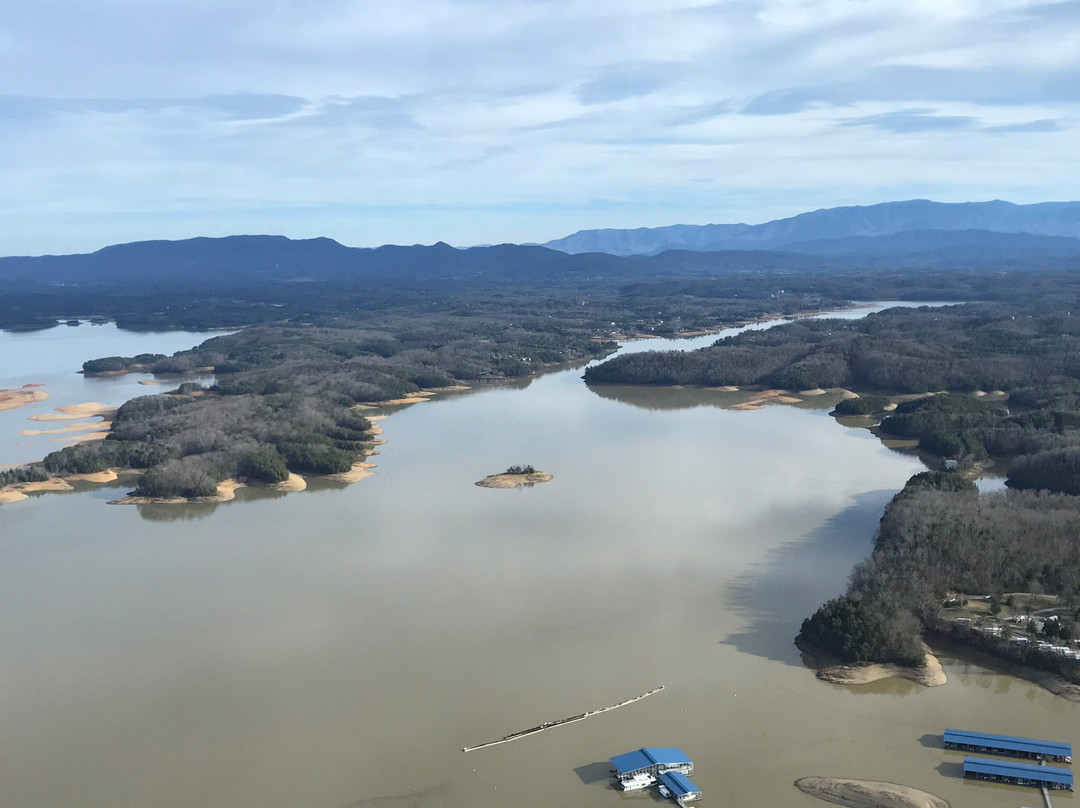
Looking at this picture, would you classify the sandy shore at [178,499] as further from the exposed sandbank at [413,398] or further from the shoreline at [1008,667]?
the shoreline at [1008,667]

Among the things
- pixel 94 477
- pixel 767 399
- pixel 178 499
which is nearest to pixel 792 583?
pixel 178 499

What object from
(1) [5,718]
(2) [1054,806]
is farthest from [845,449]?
(1) [5,718]

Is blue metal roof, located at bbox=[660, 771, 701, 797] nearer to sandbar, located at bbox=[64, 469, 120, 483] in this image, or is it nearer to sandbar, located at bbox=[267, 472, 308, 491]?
sandbar, located at bbox=[267, 472, 308, 491]

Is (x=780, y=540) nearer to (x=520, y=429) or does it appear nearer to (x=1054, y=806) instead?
(x=1054, y=806)

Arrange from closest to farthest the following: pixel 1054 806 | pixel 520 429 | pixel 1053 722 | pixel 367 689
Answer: pixel 1054 806, pixel 1053 722, pixel 367 689, pixel 520 429

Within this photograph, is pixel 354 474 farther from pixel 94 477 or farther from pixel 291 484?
pixel 94 477

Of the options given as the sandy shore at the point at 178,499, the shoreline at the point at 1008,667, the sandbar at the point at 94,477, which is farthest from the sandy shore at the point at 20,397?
the shoreline at the point at 1008,667
